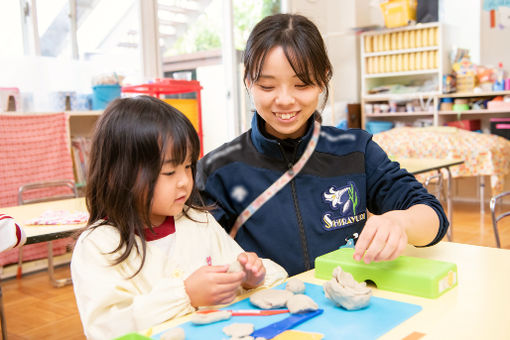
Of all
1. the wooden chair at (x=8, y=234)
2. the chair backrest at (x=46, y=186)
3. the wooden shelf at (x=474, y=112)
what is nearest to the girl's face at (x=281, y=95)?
the wooden chair at (x=8, y=234)

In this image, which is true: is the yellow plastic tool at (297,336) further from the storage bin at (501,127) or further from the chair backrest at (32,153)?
the storage bin at (501,127)

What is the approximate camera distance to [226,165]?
1.25 meters

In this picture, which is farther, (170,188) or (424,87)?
(424,87)

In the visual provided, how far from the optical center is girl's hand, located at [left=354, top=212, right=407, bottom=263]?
2.88 ft

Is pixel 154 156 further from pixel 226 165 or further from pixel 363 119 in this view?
pixel 363 119

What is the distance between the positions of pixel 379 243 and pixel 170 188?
16.2 inches

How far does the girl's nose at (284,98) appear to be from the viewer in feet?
3.59

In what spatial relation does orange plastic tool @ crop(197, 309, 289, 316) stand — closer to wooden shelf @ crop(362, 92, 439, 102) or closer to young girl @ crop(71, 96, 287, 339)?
young girl @ crop(71, 96, 287, 339)

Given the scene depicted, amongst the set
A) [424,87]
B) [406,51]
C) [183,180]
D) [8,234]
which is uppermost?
[406,51]

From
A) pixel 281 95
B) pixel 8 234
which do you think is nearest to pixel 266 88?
pixel 281 95

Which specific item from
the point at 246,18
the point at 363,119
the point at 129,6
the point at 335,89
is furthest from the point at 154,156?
the point at 335,89

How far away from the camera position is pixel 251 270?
0.92m

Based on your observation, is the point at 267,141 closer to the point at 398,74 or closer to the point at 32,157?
the point at 32,157

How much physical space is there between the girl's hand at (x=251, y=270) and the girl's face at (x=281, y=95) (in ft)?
1.15
